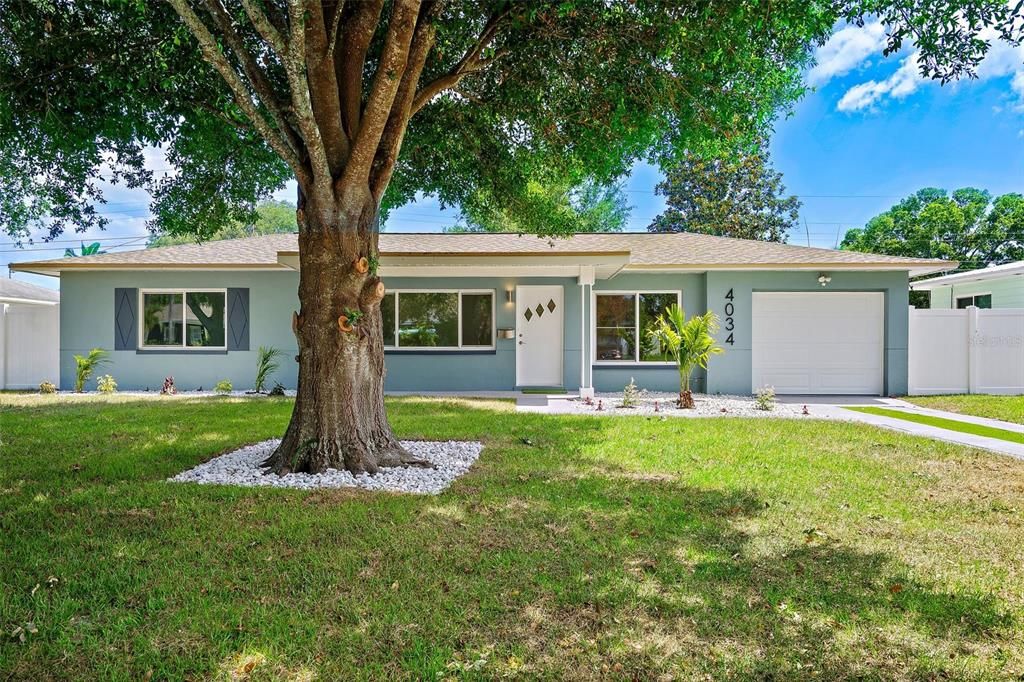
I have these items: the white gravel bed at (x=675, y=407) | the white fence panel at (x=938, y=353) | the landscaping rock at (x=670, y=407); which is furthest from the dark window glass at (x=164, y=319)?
the white fence panel at (x=938, y=353)

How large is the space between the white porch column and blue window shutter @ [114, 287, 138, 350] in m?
9.34

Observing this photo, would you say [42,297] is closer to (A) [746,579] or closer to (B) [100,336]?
(B) [100,336]

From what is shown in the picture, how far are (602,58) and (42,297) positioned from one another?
19396mm

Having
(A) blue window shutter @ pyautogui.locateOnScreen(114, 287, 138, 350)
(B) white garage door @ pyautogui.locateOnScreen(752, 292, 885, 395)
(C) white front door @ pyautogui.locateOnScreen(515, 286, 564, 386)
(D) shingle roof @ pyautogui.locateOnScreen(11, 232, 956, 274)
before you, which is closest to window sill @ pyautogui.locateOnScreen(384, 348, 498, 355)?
(C) white front door @ pyautogui.locateOnScreen(515, 286, 564, 386)

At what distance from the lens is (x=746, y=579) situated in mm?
3107

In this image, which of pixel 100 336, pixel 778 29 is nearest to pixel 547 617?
pixel 778 29

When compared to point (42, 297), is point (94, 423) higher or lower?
lower

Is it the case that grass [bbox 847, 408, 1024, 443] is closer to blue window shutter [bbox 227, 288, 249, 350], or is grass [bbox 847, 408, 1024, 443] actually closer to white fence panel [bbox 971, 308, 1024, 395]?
white fence panel [bbox 971, 308, 1024, 395]

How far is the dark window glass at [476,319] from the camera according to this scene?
1237 centimetres

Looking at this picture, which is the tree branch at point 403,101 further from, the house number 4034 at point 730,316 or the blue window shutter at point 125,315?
the blue window shutter at point 125,315

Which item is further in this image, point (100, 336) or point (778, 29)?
point (100, 336)

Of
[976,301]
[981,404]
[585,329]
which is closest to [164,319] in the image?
[585,329]

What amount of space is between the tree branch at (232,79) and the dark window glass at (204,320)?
26.7ft

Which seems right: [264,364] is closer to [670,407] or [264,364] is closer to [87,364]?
[87,364]
